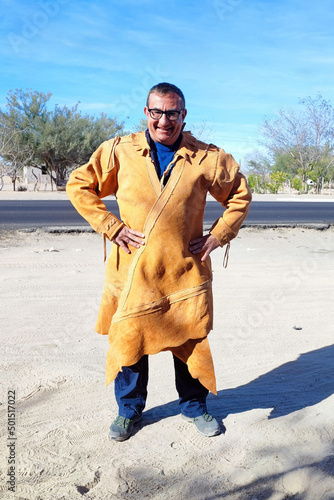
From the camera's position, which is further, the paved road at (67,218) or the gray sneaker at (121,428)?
the paved road at (67,218)

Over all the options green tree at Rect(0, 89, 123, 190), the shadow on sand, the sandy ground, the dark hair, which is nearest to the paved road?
the sandy ground

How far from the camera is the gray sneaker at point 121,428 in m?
3.28

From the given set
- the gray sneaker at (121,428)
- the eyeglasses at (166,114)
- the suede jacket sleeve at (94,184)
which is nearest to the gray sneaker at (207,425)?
the gray sneaker at (121,428)

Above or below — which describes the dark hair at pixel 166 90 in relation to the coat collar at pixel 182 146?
above

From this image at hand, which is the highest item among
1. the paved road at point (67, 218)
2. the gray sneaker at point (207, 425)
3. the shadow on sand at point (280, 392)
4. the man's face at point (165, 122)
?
the man's face at point (165, 122)

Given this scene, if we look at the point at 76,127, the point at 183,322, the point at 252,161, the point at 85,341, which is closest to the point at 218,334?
the point at 85,341

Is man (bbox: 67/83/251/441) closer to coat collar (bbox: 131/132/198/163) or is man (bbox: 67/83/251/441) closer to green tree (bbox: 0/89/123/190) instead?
coat collar (bbox: 131/132/198/163)

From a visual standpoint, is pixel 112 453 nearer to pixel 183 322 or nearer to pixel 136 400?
pixel 136 400

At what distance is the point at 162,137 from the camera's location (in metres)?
3.10

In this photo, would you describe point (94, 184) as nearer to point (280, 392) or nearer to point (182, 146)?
point (182, 146)

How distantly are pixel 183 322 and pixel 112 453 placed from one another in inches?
33.1

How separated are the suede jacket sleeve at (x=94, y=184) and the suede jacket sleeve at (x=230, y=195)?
59 cm

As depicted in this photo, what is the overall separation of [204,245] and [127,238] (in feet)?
1.48

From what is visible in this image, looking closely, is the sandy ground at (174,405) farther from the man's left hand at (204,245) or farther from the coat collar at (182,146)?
the coat collar at (182,146)
